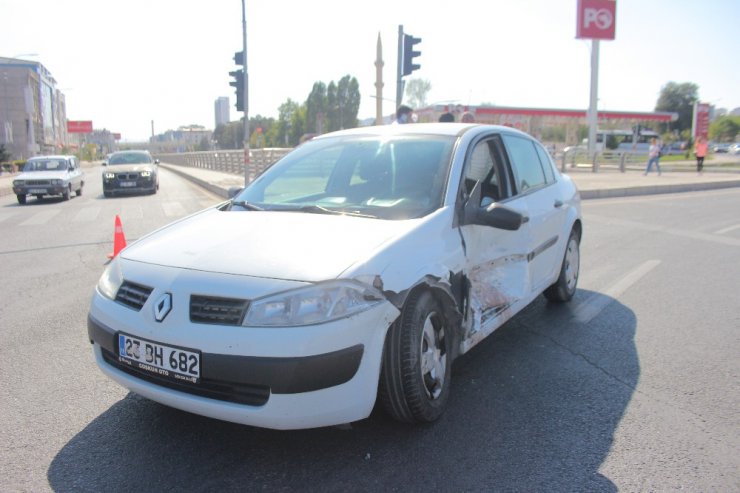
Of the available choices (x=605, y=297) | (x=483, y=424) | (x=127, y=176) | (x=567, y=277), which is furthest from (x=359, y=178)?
(x=127, y=176)

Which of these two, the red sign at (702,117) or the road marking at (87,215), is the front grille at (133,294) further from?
the red sign at (702,117)

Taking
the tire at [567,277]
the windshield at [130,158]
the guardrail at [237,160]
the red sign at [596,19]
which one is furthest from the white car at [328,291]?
the red sign at [596,19]

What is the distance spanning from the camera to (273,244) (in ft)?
9.54

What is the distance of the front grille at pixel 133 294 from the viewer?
278 centimetres

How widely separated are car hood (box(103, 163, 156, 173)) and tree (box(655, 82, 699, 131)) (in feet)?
323

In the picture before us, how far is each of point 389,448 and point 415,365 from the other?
43 centimetres

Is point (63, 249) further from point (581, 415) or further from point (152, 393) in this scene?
point (581, 415)

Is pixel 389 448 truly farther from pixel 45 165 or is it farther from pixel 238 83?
pixel 45 165

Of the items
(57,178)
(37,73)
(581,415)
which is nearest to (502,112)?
(57,178)

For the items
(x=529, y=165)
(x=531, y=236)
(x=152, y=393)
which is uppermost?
(x=529, y=165)

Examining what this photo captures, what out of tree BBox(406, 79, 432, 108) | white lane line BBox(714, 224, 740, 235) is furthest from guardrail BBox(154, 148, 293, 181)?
tree BBox(406, 79, 432, 108)

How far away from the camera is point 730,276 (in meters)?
6.90

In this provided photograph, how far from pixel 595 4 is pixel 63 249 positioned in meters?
36.5

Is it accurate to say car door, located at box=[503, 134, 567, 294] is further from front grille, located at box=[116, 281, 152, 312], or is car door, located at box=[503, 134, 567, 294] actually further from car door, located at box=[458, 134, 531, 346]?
front grille, located at box=[116, 281, 152, 312]
